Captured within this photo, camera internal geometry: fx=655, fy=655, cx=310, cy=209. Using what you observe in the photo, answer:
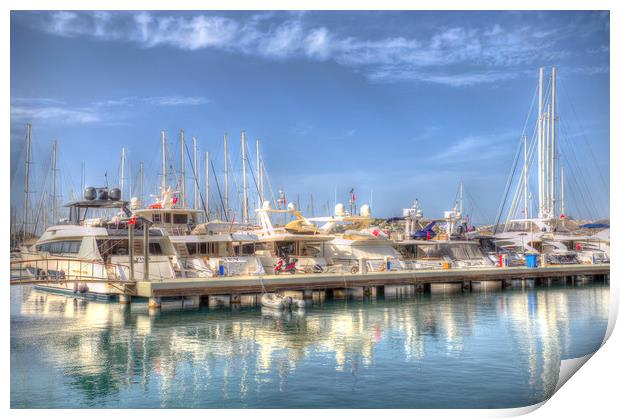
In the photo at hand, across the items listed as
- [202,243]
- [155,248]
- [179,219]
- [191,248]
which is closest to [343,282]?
[202,243]

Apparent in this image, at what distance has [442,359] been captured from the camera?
19953mm

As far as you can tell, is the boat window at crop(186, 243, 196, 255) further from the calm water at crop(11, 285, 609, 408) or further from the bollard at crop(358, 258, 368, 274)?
the bollard at crop(358, 258, 368, 274)

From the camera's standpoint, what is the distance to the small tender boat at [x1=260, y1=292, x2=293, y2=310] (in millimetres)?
29922

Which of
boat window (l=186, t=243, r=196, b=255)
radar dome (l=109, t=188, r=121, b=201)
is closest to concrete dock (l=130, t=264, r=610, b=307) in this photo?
boat window (l=186, t=243, r=196, b=255)

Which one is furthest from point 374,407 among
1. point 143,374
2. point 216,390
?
point 143,374

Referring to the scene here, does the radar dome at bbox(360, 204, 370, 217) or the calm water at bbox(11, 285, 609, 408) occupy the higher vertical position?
the radar dome at bbox(360, 204, 370, 217)

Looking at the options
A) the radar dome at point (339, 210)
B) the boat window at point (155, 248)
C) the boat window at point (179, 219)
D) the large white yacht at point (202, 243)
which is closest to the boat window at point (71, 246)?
the boat window at point (155, 248)

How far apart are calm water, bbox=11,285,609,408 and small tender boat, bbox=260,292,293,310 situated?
2.54 ft

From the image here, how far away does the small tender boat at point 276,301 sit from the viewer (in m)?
29.9

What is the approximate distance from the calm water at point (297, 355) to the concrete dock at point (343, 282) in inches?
53.0

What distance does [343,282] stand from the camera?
116 ft

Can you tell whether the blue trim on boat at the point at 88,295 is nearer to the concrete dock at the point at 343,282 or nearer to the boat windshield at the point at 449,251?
the concrete dock at the point at 343,282

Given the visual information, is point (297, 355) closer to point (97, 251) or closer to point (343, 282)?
point (343, 282)

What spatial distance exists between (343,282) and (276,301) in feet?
20.7
